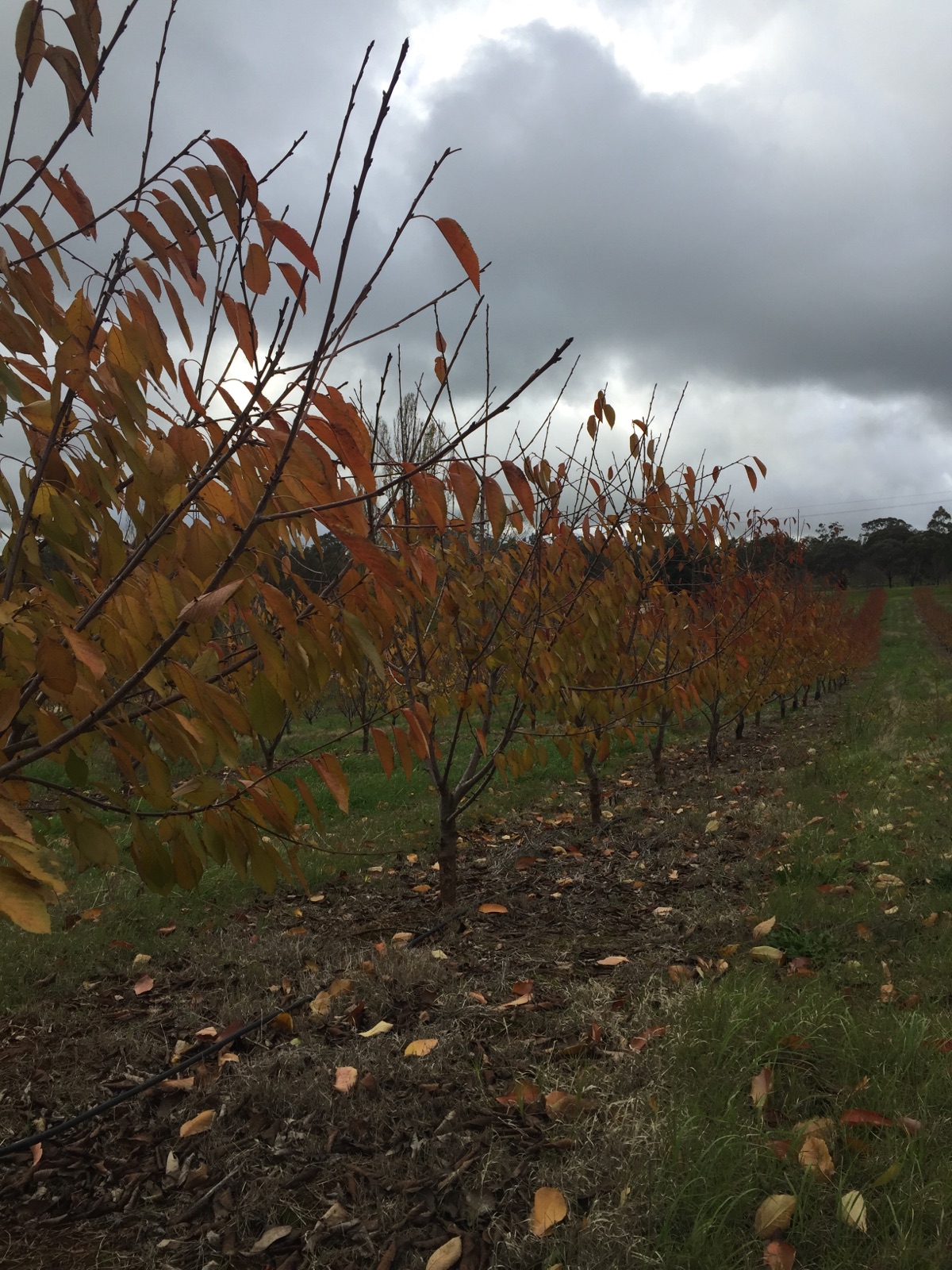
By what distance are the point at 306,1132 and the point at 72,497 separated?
1857 millimetres

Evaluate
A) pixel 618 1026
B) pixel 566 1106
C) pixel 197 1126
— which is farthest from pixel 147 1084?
pixel 618 1026

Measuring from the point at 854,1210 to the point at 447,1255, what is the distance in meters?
0.91

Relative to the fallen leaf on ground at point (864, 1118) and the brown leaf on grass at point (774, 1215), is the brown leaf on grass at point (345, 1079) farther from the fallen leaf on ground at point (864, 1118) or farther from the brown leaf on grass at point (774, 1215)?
the fallen leaf on ground at point (864, 1118)

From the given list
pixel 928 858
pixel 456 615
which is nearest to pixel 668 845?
pixel 928 858

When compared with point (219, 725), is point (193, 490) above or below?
above

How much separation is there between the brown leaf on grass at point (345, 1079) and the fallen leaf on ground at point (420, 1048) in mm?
195

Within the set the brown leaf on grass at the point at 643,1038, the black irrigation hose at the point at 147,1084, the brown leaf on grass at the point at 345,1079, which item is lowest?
the black irrigation hose at the point at 147,1084

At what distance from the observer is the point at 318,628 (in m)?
1.25

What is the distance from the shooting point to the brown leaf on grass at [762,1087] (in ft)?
6.81

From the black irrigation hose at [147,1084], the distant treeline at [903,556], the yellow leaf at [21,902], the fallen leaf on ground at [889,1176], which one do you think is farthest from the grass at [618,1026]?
the distant treeline at [903,556]

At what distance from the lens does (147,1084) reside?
2.48m

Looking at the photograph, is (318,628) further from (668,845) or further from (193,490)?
(668,845)

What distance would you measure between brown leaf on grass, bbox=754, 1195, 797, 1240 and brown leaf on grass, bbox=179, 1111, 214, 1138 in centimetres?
153

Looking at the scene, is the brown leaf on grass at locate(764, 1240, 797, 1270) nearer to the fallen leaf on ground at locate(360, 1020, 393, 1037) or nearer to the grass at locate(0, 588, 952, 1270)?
the grass at locate(0, 588, 952, 1270)
